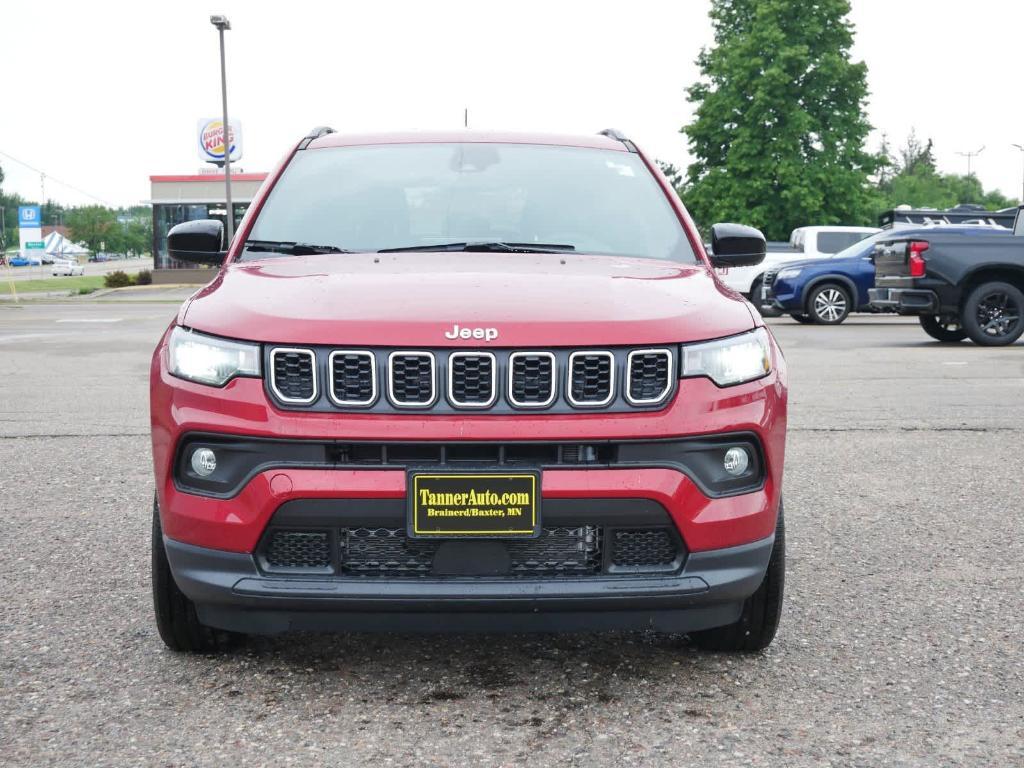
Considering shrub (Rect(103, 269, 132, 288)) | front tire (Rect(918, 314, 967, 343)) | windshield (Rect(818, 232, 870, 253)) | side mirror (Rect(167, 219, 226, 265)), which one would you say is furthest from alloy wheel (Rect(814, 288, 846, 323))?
shrub (Rect(103, 269, 132, 288))

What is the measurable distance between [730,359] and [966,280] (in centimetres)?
1279

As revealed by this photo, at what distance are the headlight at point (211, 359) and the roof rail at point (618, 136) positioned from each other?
92.0 inches

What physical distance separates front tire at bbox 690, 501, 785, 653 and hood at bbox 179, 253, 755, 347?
2.20 feet

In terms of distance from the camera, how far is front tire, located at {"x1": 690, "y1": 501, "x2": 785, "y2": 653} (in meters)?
3.50

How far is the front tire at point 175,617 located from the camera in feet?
11.4

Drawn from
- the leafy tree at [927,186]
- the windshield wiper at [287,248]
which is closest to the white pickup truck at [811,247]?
the windshield wiper at [287,248]

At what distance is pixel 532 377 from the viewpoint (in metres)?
3.09

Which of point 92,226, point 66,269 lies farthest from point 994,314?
point 92,226

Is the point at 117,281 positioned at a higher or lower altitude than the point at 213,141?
lower

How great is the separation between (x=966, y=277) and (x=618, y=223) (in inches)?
464

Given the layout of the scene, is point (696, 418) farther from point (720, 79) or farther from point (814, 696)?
point (720, 79)

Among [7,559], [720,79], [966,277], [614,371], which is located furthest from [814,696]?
[720,79]

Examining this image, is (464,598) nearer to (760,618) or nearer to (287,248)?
(760,618)

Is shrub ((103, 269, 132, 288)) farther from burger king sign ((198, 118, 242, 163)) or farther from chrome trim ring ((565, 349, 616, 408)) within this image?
chrome trim ring ((565, 349, 616, 408))
